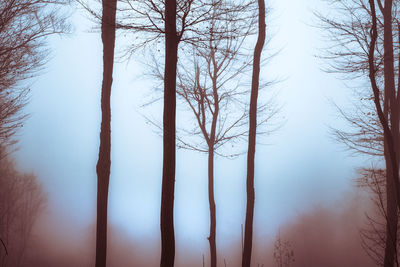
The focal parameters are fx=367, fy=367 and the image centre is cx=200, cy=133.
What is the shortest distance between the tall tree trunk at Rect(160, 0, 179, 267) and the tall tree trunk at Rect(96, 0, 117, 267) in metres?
1.56

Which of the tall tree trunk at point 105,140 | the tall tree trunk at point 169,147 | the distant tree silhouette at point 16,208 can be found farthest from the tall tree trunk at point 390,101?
the distant tree silhouette at point 16,208

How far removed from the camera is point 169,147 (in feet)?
20.6

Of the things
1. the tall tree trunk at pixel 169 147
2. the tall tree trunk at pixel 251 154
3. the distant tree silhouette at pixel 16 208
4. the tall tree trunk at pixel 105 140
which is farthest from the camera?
the distant tree silhouette at pixel 16 208

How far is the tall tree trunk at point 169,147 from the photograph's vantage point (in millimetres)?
6102

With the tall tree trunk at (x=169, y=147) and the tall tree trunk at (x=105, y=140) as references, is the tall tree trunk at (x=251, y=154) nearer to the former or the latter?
the tall tree trunk at (x=169, y=147)

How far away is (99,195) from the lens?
25.9 feet

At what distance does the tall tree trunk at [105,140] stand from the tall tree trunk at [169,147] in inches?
61.4

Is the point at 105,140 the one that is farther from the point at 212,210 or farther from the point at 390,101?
the point at 390,101

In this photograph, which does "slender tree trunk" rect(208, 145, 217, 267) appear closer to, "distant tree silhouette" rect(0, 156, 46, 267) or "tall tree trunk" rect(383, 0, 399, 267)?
"tall tree trunk" rect(383, 0, 399, 267)

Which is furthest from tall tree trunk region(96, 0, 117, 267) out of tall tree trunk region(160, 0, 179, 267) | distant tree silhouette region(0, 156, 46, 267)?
distant tree silhouette region(0, 156, 46, 267)

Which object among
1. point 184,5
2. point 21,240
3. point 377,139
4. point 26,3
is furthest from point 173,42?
point 21,240

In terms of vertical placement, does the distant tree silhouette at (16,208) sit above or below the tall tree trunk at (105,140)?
below

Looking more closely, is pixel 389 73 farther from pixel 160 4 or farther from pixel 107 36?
pixel 107 36

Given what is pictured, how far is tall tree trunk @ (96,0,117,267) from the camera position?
308 inches
